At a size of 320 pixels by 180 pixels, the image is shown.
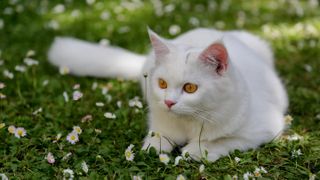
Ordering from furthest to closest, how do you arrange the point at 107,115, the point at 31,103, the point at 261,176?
1. the point at 31,103
2. the point at 107,115
3. the point at 261,176

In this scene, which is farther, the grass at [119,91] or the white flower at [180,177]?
the grass at [119,91]

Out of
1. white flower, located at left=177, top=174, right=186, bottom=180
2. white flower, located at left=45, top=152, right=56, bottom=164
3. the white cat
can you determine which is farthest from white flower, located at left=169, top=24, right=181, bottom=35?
white flower, located at left=177, top=174, right=186, bottom=180

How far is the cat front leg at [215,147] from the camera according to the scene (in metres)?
3.55

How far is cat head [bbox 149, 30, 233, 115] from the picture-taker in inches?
129

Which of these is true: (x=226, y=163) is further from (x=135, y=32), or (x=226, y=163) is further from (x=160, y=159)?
(x=135, y=32)

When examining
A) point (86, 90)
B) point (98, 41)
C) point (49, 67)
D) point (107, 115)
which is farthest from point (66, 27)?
point (107, 115)

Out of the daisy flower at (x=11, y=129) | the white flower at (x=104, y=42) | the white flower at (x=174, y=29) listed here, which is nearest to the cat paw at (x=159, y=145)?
the daisy flower at (x=11, y=129)

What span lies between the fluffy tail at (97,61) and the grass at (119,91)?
88 millimetres

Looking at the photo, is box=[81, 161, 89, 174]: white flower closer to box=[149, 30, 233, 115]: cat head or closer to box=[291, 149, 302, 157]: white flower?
box=[149, 30, 233, 115]: cat head

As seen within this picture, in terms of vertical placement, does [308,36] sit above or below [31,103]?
above

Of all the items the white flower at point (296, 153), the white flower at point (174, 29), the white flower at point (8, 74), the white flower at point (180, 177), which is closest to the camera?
the white flower at point (180, 177)

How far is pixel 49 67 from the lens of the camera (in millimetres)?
5398

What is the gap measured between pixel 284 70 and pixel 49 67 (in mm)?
2435

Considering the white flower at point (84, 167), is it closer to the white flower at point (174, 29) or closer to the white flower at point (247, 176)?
the white flower at point (247, 176)
